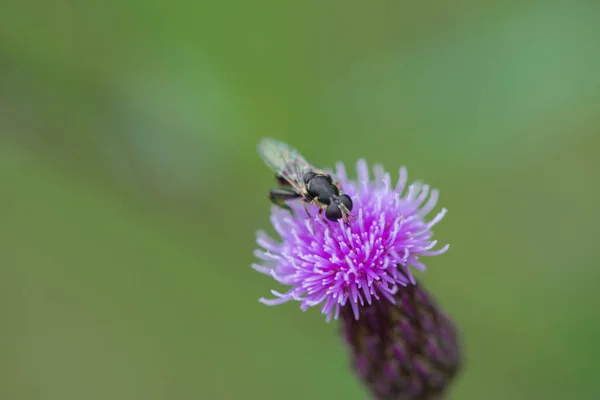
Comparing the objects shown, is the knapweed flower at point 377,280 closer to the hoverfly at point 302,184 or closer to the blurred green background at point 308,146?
the hoverfly at point 302,184

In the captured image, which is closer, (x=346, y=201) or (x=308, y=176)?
(x=346, y=201)

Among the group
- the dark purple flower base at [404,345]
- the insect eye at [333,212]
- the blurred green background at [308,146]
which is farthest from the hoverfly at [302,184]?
the blurred green background at [308,146]

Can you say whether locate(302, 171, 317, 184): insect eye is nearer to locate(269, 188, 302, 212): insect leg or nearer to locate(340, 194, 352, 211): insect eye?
locate(269, 188, 302, 212): insect leg

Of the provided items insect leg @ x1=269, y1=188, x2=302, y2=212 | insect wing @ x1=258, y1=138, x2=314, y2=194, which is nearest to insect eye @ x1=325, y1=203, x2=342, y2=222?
insect wing @ x1=258, y1=138, x2=314, y2=194

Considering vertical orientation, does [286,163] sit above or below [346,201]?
above

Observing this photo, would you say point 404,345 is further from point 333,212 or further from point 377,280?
point 333,212

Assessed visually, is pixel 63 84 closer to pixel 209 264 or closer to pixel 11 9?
pixel 11 9

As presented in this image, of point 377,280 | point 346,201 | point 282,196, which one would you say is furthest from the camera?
point 282,196

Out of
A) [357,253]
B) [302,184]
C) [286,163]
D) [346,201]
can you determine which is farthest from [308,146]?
[357,253]
